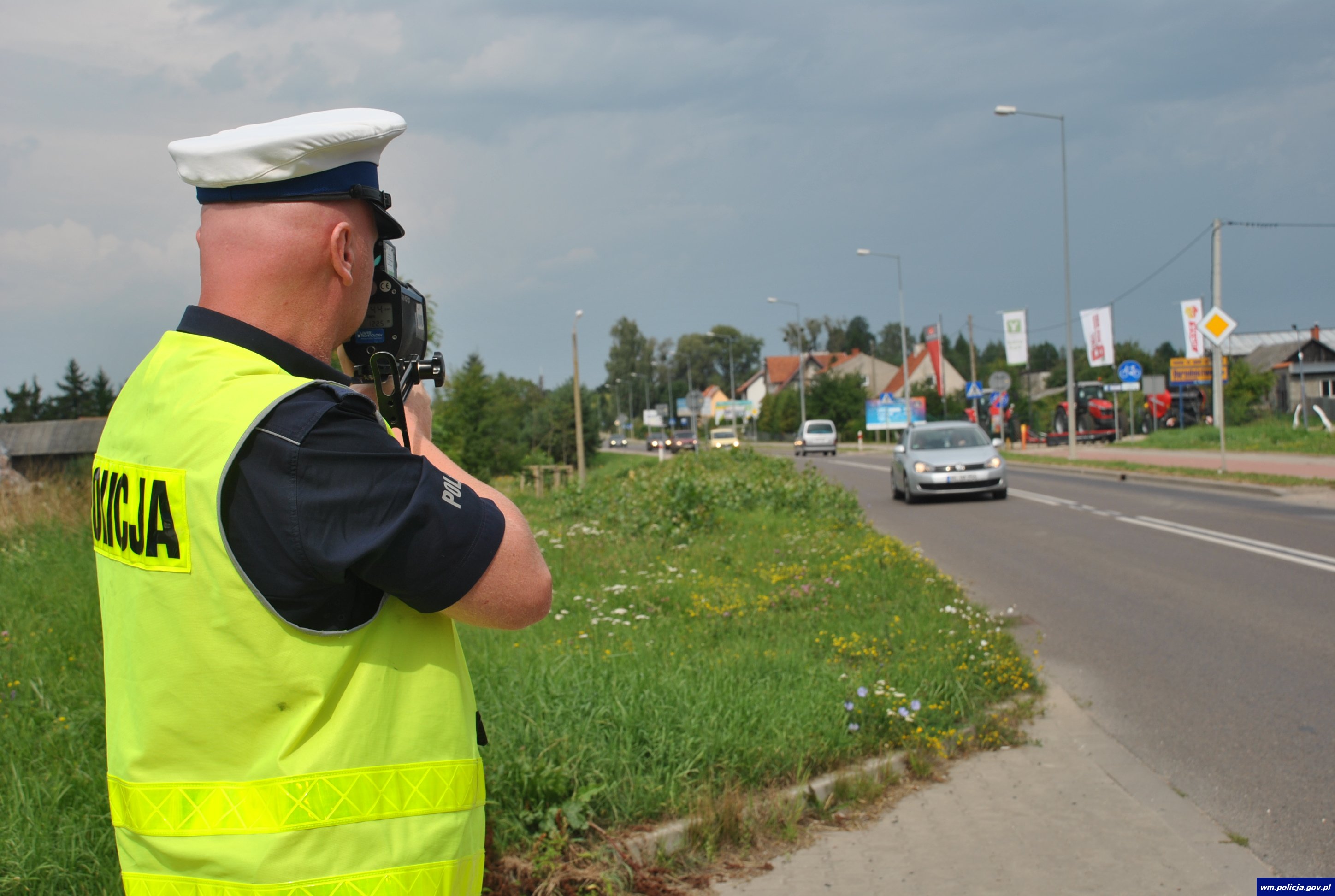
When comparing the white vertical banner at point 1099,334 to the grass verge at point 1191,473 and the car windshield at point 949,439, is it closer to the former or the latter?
the grass verge at point 1191,473

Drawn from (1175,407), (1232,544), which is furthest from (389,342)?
(1175,407)

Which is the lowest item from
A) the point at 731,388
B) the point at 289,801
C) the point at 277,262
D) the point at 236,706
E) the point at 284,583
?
the point at 289,801

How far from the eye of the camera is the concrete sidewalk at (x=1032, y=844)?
11.8ft

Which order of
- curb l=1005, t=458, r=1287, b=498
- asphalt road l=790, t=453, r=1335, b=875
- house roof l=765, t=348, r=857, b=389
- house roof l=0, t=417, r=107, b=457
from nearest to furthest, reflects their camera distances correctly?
asphalt road l=790, t=453, r=1335, b=875 → curb l=1005, t=458, r=1287, b=498 → house roof l=0, t=417, r=107, b=457 → house roof l=765, t=348, r=857, b=389

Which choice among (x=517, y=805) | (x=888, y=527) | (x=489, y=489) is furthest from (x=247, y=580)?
(x=888, y=527)

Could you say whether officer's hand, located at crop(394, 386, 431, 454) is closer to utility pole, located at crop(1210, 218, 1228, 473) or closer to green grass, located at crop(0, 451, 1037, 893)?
green grass, located at crop(0, 451, 1037, 893)

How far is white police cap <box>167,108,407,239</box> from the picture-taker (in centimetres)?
151

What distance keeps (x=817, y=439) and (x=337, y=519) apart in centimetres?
4911

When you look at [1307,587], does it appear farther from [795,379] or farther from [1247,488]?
[795,379]

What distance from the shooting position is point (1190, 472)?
2119 cm

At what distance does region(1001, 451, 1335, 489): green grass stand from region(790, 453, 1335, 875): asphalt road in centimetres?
219

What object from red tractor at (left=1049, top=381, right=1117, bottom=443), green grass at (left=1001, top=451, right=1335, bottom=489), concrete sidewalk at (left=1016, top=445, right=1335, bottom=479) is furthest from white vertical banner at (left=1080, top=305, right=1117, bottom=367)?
green grass at (left=1001, top=451, right=1335, bottom=489)

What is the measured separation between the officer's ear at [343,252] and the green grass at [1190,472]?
775 inches

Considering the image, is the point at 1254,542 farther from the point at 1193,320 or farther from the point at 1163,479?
the point at 1193,320
